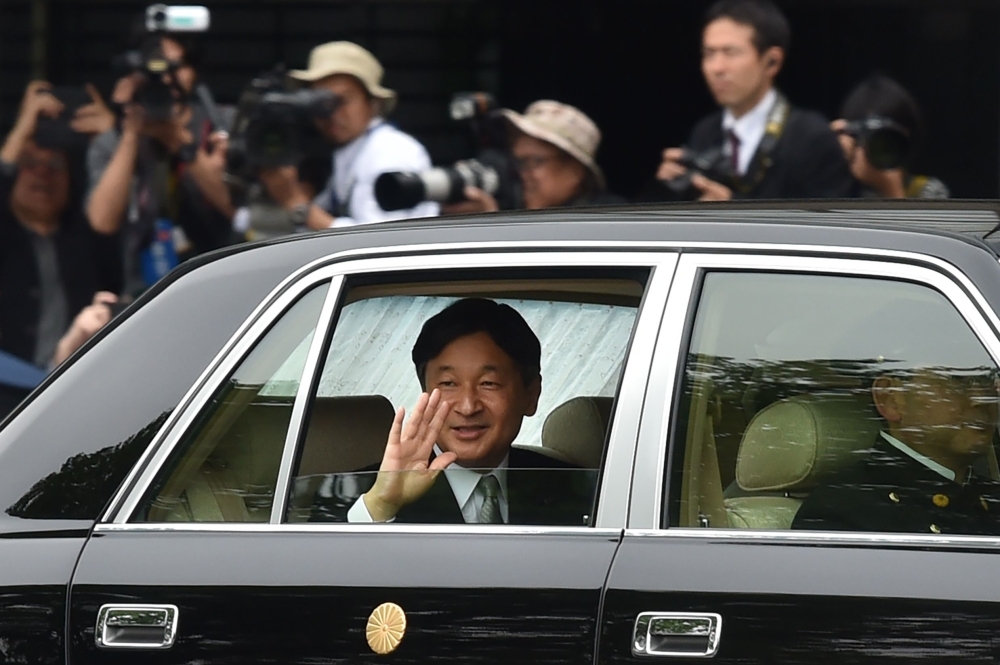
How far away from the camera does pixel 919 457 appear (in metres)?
2.64

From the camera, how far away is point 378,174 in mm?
6824

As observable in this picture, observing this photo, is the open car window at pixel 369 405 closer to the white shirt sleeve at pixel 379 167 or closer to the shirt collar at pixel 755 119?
the shirt collar at pixel 755 119

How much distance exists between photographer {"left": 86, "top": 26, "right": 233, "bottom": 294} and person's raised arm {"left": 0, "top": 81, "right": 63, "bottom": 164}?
45 cm

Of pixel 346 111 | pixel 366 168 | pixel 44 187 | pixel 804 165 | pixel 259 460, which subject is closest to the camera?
pixel 259 460

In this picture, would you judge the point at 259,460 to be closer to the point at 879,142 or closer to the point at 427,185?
the point at 427,185

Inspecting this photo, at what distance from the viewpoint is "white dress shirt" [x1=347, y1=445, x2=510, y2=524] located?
9.24 feet

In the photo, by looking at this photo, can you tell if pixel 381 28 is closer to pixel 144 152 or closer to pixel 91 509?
pixel 144 152

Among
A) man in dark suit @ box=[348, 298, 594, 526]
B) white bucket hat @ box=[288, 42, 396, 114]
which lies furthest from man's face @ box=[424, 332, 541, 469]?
white bucket hat @ box=[288, 42, 396, 114]

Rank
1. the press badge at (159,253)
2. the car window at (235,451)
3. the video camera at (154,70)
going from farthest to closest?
the press badge at (159,253), the video camera at (154,70), the car window at (235,451)

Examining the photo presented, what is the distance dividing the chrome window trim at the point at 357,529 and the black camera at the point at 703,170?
12.3 ft

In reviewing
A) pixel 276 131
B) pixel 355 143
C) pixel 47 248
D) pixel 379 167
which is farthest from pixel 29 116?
pixel 379 167

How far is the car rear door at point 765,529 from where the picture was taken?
2498mm

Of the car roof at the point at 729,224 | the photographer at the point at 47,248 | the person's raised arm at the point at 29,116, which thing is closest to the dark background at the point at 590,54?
the person's raised arm at the point at 29,116

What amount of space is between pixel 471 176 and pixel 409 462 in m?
3.93
